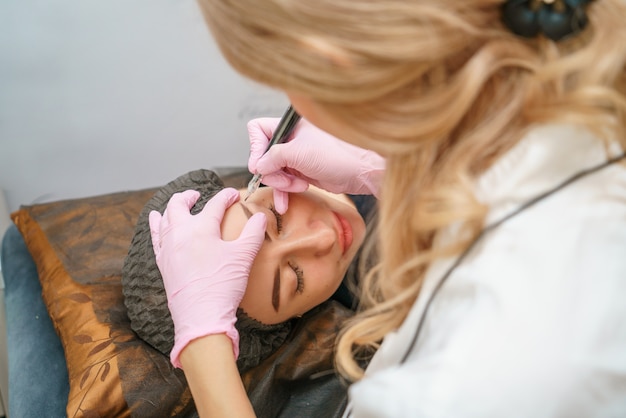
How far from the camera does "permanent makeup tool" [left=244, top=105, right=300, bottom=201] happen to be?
3.96ft

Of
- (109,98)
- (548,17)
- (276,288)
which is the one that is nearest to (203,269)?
(276,288)

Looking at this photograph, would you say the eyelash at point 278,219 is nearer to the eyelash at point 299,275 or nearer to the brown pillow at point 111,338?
the eyelash at point 299,275

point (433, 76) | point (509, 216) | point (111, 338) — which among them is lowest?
point (111, 338)

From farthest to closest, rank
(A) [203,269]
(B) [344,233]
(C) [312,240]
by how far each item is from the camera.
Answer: (B) [344,233]
(C) [312,240]
(A) [203,269]

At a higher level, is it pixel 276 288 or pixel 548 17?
pixel 548 17

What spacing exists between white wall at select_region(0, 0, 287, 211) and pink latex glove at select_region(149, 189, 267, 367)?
30.0 inches

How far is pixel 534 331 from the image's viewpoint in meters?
0.57

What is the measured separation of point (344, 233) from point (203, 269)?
361 mm

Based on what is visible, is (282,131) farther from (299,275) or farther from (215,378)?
(215,378)

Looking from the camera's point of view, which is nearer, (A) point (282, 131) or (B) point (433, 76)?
(B) point (433, 76)

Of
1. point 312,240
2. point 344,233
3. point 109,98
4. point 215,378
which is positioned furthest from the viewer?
point 109,98

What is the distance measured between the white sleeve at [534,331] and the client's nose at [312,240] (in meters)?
0.58

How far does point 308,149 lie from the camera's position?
122 cm

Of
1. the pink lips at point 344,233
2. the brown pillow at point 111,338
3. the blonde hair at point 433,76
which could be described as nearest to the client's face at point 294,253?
the pink lips at point 344,233
